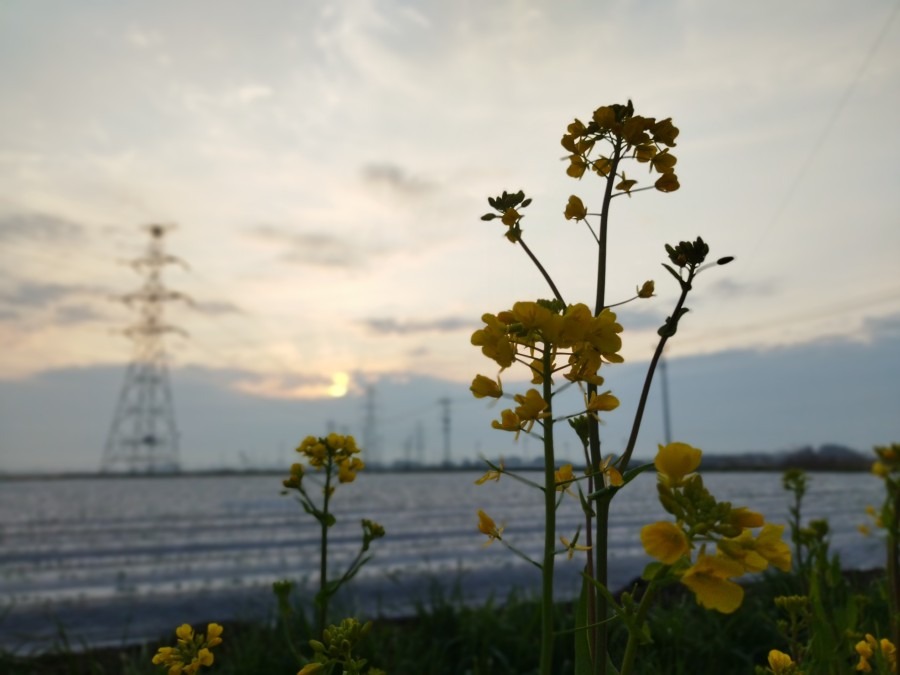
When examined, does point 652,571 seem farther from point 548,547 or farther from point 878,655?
point 878,655

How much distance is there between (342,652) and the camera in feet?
3.42

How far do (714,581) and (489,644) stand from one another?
2.55 meters

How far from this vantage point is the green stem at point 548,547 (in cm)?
70

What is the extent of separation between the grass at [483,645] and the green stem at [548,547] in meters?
1.64

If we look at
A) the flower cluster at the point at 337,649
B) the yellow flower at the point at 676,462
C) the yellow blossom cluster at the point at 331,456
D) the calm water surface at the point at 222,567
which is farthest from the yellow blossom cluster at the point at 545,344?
the calm water surface at the point at 222,567

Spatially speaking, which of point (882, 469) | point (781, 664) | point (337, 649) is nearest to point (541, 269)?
point (337, 649)

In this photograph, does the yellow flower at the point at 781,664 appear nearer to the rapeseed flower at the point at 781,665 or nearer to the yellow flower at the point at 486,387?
the rapeseed flower at the point at 781,665

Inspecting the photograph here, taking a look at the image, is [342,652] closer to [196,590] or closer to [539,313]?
[539,313]

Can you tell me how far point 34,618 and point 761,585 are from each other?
5.62 metres

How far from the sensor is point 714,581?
60 centimetres

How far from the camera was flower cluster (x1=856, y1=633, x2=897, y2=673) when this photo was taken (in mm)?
1255

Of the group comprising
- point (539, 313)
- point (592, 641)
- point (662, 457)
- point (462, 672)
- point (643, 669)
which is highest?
point (539, 313)

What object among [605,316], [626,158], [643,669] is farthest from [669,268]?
[643,669]

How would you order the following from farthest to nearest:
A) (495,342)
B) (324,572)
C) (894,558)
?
(324,572)
(894,558)
(495,342)
